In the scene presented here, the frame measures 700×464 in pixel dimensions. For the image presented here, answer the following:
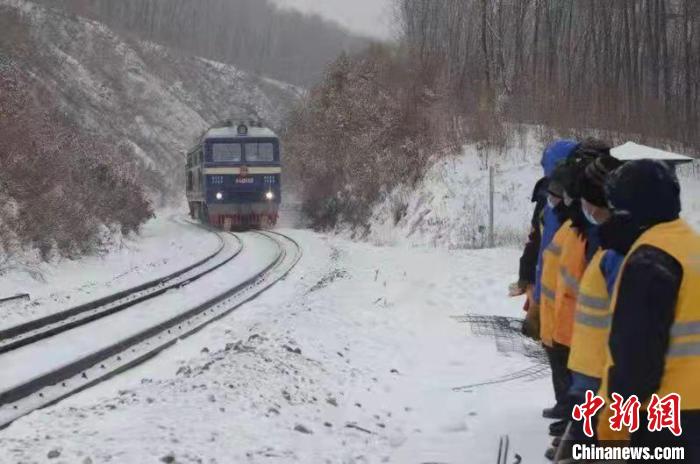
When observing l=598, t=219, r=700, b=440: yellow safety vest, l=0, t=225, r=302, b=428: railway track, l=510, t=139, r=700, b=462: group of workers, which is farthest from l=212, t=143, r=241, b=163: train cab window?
l=598, t=219, r=700, b=440: yellow safety vest

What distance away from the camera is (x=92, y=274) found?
579 inches

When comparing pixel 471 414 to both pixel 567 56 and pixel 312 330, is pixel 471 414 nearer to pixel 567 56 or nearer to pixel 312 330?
pixel 312 330

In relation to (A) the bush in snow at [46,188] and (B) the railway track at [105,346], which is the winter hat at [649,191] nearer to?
(B) the railway track at [105,346]

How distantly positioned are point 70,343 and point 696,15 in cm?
2288

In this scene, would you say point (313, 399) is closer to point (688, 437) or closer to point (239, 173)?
point (688, 437)

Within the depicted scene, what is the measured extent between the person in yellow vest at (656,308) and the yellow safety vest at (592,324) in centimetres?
47

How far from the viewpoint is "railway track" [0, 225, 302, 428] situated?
19.4ft

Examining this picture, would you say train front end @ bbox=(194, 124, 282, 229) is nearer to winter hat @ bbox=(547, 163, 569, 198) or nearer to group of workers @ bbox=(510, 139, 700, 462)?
winter hat @ bbox=(547, 163, 569, 198)

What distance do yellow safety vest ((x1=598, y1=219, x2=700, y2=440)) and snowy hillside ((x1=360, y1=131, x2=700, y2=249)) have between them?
13.1 meters

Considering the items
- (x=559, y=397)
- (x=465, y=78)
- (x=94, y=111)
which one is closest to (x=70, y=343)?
(x=559, y=397)

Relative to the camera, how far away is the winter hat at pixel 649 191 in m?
2.41

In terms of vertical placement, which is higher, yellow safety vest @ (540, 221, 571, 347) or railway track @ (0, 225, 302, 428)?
yellow safety vest @ (540, 221, 571, 347)

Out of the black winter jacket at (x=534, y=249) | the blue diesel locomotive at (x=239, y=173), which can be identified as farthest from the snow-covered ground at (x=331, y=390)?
the blue diesel locomotive at (x=239, y=173)

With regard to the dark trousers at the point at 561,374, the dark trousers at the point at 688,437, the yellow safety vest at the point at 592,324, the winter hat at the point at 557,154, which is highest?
the winter hat at the point at 557,154
